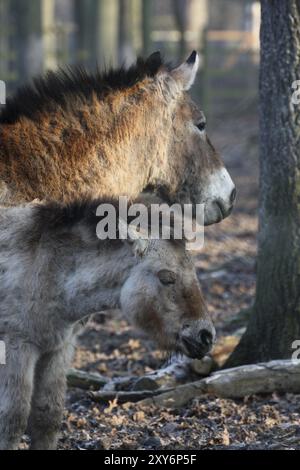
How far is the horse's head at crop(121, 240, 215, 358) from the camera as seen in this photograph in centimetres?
475

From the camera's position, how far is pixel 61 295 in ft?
16.3

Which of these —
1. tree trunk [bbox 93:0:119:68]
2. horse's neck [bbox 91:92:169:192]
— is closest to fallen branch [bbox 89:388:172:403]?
horse's neck [bbox 91:92:169:192]

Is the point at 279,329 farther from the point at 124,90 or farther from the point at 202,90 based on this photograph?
the point at 202,90

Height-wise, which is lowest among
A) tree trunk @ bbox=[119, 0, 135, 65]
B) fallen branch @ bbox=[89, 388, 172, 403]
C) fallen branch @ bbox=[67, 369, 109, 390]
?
fallen branch @ bbox=[67, 369, 109, 390]

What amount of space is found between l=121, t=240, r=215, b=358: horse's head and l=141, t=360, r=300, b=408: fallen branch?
1.55 meters

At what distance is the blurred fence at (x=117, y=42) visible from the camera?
62.5ft

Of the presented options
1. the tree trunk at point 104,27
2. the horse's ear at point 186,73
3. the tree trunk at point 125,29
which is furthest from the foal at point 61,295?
the tree trunk at point 125,29

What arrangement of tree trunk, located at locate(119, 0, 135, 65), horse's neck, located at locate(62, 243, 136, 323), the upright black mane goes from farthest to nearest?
tree trunk, located at locate(119, 0, 135, 65) < the upright black mane < horse's neck, located at locate(62, 243, 136, 323)

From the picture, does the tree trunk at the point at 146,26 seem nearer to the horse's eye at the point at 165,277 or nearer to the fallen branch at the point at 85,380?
the fallen branch at the point at 85,380

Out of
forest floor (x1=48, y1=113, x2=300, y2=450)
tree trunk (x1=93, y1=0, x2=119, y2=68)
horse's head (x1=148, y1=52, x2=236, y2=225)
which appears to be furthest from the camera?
tree trunk (x1=93, y1=0, x2=119, y2=68)

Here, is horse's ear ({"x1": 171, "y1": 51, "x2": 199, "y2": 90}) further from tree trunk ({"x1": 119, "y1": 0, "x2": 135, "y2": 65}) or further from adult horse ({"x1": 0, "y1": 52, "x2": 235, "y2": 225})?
tree trunk ({"x1": 119, "y1": 0, "x2": 135, "y2": 65})

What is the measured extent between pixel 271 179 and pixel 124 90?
1263 mm

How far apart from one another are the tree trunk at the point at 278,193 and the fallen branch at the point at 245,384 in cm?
26

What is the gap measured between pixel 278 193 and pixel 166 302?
2.04 m
